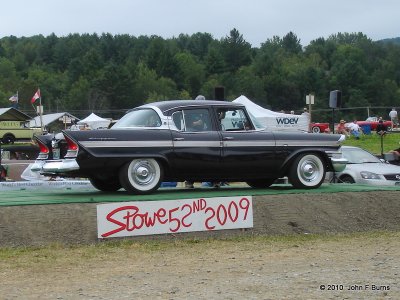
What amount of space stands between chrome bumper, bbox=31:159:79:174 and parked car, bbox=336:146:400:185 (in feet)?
27.8

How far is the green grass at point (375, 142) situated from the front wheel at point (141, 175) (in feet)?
70.2

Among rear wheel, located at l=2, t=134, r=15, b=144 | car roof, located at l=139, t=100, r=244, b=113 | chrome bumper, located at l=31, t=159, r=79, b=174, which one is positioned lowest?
rear wheel, located at l=2, t=134, r=15, b=144

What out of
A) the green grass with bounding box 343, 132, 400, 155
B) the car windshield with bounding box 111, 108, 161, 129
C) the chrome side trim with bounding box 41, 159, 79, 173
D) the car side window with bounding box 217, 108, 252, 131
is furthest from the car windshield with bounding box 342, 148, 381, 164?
the green grass with bounding box 343, 132, 400, 155

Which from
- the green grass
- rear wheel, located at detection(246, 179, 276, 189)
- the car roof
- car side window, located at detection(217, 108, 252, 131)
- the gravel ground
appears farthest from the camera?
the green grass

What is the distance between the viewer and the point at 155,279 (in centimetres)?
814

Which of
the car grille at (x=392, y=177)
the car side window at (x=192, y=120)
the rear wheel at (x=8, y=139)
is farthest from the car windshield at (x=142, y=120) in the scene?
the rear wheel at (x=8, y=139)

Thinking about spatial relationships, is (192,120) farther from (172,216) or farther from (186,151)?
(172,216)

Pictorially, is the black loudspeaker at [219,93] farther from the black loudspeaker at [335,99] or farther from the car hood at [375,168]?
the black loudspeaker at [335,99]

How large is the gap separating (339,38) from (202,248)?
18120 cm

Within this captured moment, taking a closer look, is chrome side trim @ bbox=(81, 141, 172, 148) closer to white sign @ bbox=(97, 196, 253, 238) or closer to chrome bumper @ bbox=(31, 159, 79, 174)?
chrome bumper @ bbox=(31, 159, 79, 174)

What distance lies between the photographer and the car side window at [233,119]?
40.8 ft

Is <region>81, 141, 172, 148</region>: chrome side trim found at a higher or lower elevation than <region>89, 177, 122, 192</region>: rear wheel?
higher

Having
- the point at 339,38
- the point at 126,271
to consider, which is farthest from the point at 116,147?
→ the point at 339,38

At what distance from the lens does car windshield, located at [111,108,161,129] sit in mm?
11906
